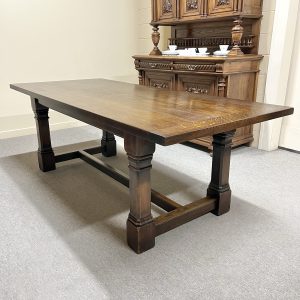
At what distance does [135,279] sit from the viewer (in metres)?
1.50

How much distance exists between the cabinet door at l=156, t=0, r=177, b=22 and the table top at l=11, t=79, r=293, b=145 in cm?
150

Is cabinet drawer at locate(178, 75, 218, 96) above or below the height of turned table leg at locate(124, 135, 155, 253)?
above

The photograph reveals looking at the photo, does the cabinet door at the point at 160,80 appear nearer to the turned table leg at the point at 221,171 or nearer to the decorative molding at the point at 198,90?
the decorative molding at the point at 198,90

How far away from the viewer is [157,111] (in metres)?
1.66

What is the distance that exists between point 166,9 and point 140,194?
8.76 feet

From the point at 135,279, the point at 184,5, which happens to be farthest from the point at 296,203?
the point at 184,5

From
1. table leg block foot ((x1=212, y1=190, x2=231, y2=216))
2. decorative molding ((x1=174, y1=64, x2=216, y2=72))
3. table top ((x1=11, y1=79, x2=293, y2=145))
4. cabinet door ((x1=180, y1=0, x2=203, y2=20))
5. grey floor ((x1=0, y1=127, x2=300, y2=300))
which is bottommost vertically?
grey floor ((x1=0, y1=127, x2=300, y2=300))

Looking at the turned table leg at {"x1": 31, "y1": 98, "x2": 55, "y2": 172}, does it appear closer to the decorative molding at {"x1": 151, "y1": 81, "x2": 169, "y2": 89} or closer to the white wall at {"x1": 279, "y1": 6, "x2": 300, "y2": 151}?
the decorative molding at {"x1": 151, "y1": 81, "x2": 169, "y2": 89}

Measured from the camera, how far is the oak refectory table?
1400 millimetres

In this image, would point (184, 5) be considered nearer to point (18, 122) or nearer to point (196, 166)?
point (196, 166)

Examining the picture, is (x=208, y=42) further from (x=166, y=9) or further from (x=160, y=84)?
(x=160, y=84)

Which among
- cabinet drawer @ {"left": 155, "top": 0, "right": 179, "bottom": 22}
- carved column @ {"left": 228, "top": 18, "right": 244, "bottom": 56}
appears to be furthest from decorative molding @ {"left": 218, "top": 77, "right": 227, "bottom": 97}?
cabinet drawer @ {"left": 155, "top": 0, "right": 179, "bottom": 22}

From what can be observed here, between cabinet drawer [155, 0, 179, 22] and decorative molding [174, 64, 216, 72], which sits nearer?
decorative molding [174, 64, 216, 72]

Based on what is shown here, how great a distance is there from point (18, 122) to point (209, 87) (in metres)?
2.39
